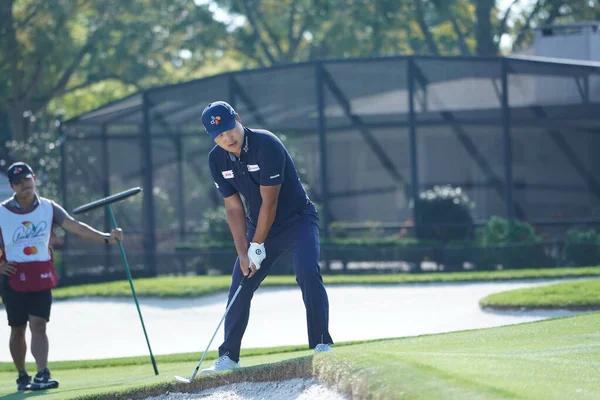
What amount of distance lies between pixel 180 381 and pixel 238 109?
48.0ft

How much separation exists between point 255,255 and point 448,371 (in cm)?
190

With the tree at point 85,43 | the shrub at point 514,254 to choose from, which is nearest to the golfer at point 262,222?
the shrub at point 514,254

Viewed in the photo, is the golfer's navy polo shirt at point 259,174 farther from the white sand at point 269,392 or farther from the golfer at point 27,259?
the golfer at point 27,259

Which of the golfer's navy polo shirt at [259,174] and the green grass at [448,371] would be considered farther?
the golfer's navy polo shirt at [259,174]

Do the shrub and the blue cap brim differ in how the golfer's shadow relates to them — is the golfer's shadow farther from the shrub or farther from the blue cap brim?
the shrub

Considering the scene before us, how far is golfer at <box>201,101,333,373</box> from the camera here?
7.18 metres

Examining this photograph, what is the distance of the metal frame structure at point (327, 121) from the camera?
65.5ft

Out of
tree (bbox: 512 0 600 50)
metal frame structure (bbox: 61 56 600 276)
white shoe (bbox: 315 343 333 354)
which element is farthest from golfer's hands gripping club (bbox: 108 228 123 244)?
tree (bbox: 512 0 600 50)

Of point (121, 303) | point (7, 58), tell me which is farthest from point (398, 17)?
point (121, 303)

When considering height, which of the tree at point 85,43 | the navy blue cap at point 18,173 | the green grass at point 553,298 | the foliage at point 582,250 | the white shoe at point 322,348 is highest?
the tree at point 85,43

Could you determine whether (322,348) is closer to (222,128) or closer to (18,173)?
(222,128)

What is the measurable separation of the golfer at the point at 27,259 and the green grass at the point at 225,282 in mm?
6547

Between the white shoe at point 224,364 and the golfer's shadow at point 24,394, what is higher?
the white shoe at point 224,364

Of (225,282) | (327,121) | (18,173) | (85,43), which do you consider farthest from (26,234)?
(85,43)
